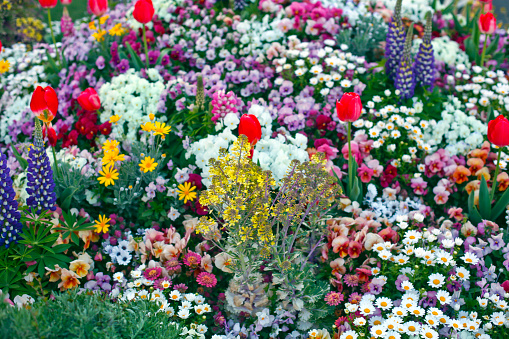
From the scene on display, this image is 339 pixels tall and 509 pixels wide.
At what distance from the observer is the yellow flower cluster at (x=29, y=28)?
19.9 ft

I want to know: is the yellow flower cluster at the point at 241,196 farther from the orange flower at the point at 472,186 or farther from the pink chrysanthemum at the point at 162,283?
the orange flower at the point at 472,186

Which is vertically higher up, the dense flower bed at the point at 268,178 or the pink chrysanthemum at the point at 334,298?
the dense flower bed at the point at 268,178

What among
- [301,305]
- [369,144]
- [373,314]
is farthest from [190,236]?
[369,144]

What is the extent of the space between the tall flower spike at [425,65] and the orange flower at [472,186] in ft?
3.78

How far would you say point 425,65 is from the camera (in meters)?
4.15

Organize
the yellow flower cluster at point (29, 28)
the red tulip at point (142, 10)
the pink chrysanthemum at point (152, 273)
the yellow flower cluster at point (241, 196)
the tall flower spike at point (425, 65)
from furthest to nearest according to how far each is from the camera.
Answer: the yellow flower cluster at point (29, 28), the tall flower spike at point (425, 65), the red tulip at point (142, 10), the pink chrysanthemum at point (152, 273), the yellow flower cluster at point (241, 196)

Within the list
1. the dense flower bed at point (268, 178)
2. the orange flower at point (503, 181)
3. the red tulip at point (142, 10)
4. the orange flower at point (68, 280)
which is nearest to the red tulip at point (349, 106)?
the dense flower bed at point (268, 178)

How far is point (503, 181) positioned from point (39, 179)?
3425 mm

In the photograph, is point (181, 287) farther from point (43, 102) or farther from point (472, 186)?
point (472, 186)

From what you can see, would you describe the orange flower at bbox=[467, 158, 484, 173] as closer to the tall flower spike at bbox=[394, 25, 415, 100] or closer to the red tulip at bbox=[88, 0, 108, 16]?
the tall flower spike at bbox=[394, 25, 415, 100]

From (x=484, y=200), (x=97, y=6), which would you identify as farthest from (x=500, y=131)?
(x=97, y=6)

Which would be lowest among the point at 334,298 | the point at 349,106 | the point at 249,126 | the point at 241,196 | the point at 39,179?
the point at 334,298

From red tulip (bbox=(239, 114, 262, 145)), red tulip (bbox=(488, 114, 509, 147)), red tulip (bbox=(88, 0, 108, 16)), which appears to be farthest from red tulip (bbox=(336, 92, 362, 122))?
red tulip (bbox=(88, 0, 108, 16))

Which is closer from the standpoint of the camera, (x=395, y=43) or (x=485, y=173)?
(x=485, y=173)
